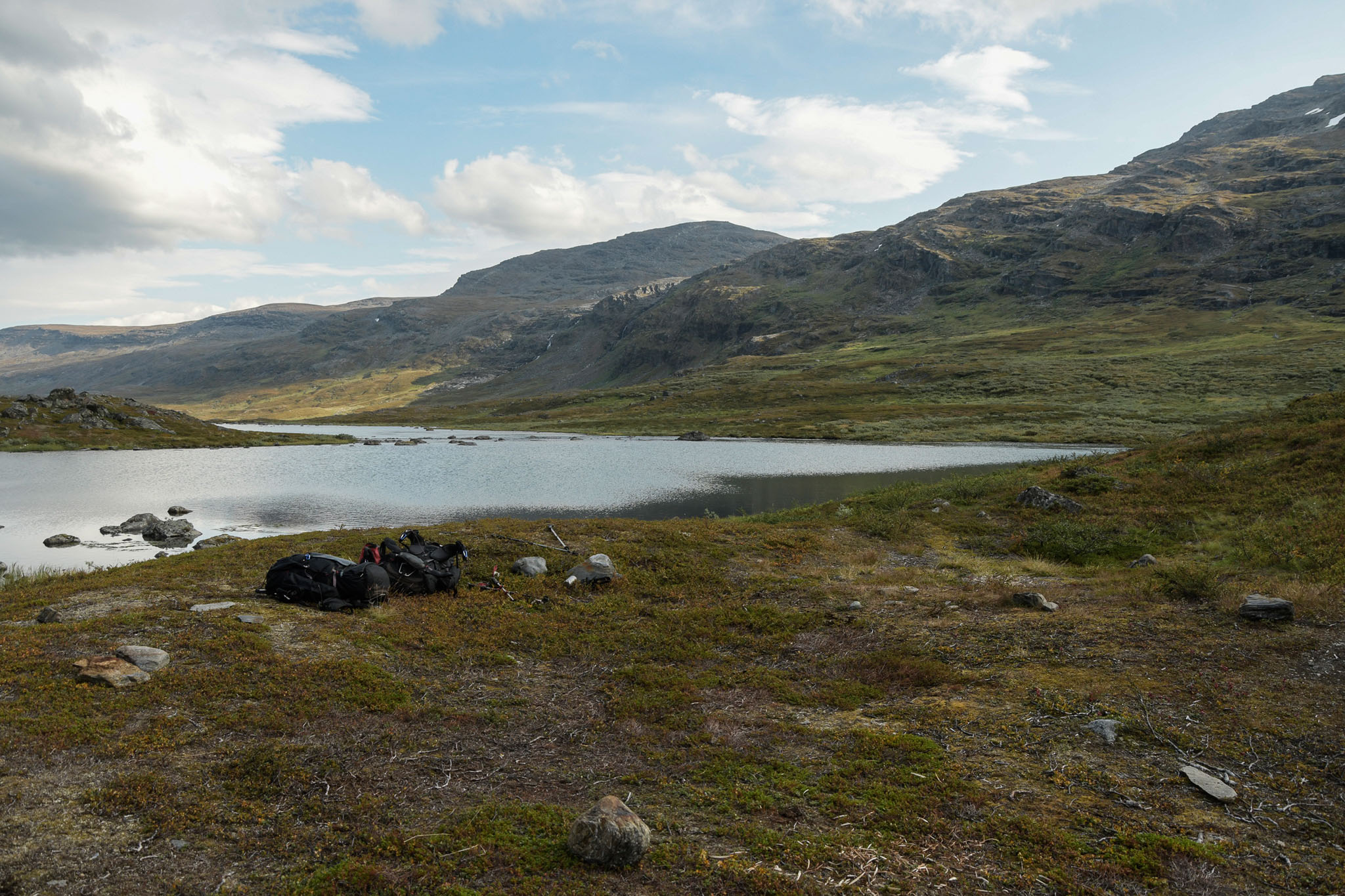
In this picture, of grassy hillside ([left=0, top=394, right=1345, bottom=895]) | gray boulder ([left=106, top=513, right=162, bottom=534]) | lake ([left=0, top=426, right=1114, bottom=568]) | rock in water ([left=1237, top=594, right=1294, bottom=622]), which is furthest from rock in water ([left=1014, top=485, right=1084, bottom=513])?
gray boulder ([left=106, top=513, right=162, bottom=534])

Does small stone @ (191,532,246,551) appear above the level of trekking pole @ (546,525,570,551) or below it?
below

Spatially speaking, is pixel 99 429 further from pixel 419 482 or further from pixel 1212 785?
A: pixel 1212 785

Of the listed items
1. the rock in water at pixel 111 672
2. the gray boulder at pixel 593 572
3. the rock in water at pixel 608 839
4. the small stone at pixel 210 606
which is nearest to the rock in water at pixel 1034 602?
the gray boulder at pixel 593 572

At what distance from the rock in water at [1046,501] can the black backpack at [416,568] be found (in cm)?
2881

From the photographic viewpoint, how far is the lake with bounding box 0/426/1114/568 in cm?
5059

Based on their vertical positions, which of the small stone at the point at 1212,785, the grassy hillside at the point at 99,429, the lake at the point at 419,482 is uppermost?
the grassy hillside at the point at 99,429

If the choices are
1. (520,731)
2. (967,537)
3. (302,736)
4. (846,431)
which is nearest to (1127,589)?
(967,537)

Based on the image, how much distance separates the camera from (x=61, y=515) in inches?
2055

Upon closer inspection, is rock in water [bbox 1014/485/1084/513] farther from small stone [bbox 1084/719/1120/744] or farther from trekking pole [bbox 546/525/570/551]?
trekking pole [bbox 546/525/570/551]

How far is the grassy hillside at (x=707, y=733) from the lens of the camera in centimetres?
883

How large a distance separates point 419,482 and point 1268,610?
71708 mm

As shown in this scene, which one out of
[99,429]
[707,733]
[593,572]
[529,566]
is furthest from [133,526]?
[99,429]

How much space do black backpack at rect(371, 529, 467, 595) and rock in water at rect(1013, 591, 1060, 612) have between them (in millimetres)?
18233

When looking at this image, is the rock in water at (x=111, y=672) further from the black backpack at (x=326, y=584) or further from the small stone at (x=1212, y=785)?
the small stone at (x=1212, y=785)
